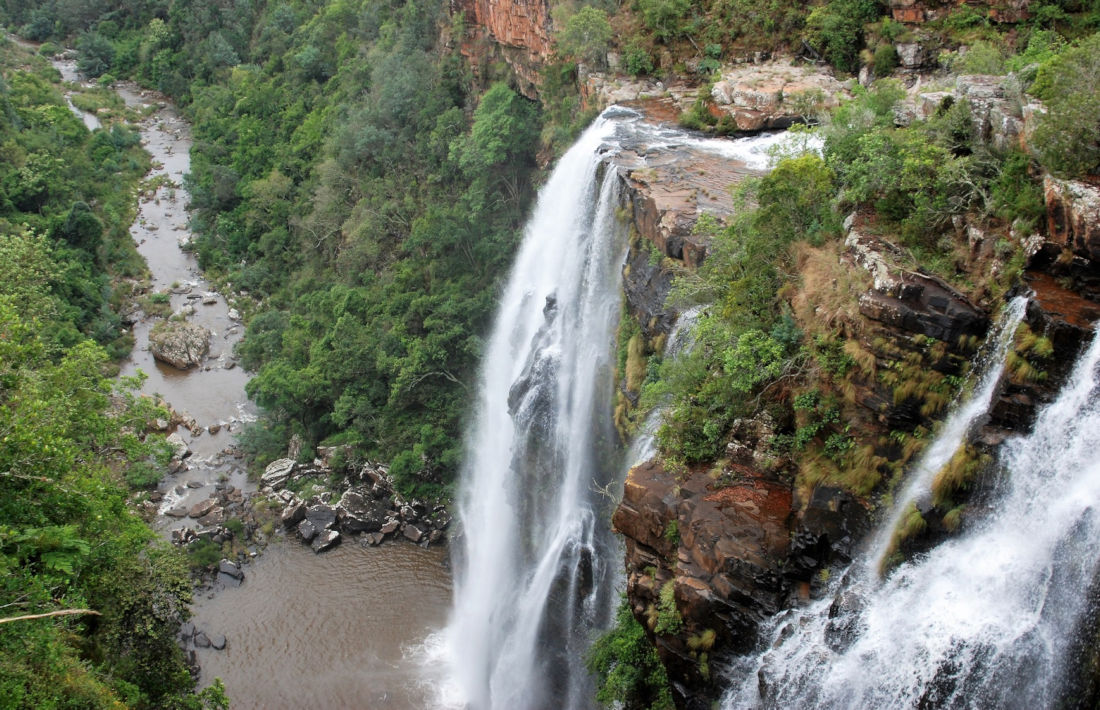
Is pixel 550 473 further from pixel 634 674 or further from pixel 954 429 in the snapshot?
pixel 954 429

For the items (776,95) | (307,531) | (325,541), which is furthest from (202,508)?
(776,95)

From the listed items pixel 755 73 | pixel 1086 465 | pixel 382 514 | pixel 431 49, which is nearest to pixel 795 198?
pixel 1086 465

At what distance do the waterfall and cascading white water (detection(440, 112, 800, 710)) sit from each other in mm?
38

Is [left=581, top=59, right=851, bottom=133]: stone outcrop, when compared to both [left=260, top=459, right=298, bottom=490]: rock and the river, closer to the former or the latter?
the river

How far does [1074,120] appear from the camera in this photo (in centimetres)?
1035

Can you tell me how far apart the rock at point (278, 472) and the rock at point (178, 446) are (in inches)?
141

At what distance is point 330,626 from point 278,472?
7.11 meters

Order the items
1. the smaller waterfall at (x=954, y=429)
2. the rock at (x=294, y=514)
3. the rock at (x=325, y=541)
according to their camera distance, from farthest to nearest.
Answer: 1. the rock at (x=294, y=514)
2. the rock at (x=325, y=541)
3. the smaller waterfall at (x=954, y=429)

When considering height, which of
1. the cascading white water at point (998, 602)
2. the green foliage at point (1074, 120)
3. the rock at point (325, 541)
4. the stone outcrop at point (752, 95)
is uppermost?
the green foliage at point (1074, 120)

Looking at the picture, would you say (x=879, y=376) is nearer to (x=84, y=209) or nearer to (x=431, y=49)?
(x=431, y=49)

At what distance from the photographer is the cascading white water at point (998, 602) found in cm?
830

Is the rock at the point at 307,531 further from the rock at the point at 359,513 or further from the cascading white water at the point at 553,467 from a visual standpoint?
the cascading white water at the point at 553,467

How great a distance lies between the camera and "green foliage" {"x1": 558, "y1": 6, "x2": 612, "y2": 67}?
87.6 ft

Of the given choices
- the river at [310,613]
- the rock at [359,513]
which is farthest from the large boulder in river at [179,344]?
the rock at [359,513]
